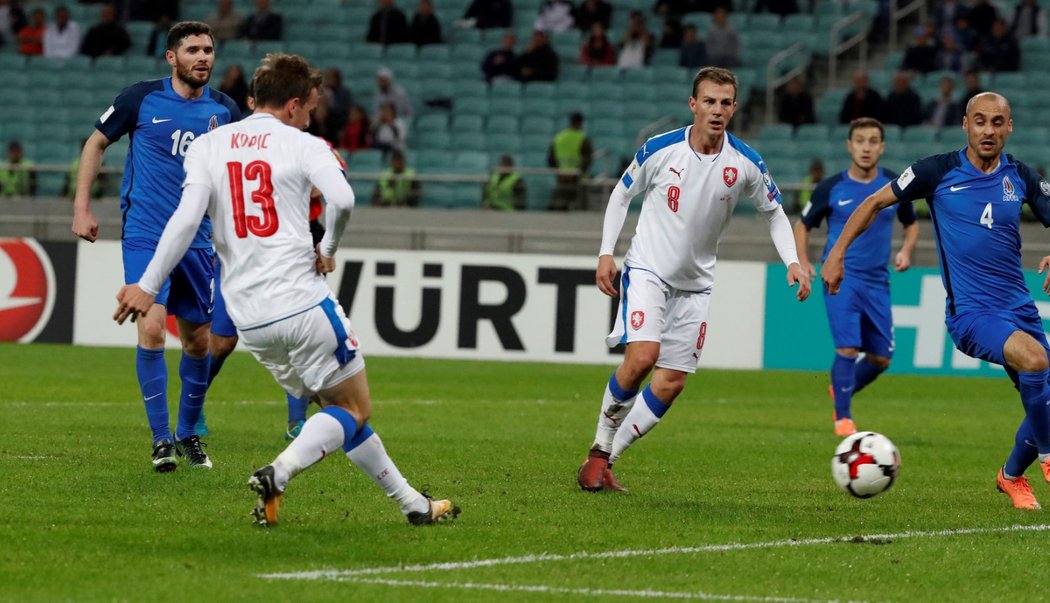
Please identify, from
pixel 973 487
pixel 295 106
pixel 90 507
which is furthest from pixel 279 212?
pixel 973 487

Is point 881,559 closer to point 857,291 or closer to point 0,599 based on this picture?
point 0,599

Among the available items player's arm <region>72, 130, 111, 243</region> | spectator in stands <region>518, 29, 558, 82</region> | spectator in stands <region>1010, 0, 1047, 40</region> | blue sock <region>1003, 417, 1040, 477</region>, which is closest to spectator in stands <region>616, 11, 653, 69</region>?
spectator in stands <region>518, 29, 558, 82</region>

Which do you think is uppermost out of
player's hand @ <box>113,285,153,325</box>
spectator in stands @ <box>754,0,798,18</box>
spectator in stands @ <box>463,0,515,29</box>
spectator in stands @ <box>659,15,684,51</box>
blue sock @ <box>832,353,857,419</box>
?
spectator in stands @ <box>754,0,798,18</box>

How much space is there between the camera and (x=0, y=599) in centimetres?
545

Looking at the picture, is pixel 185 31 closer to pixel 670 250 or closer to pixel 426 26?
pixel 670 250

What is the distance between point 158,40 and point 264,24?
1759mm

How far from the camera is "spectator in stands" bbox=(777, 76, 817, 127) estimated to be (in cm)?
2303

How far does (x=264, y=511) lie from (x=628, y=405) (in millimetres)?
2460

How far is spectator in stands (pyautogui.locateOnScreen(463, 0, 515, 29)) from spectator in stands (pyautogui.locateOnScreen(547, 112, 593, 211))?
152 inches

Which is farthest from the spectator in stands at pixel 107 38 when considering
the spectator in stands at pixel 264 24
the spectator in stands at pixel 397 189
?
the spectator in stands at pixel 397 189

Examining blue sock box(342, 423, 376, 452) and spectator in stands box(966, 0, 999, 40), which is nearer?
blue sock box(342, 423, 376, 452)

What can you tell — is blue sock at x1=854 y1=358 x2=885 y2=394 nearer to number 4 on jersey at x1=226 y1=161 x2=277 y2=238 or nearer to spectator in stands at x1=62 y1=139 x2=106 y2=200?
number 4 on jersey at x1=226 y1=161 x2=277 y2=238

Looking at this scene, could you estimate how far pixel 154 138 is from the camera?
9016 millimetres

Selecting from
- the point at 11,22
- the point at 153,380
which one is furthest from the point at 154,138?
the point at 11,22
